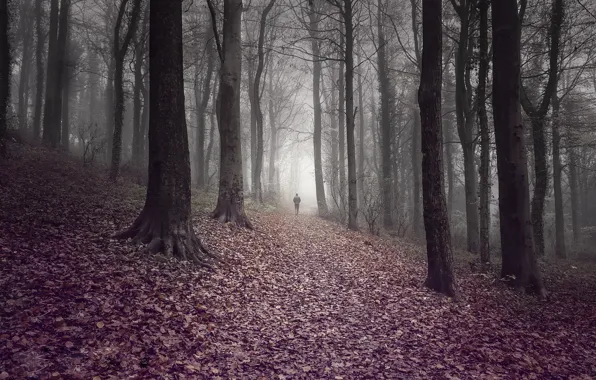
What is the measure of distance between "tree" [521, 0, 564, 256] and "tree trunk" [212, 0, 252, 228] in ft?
34.6

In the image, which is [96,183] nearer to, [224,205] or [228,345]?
[224,205]

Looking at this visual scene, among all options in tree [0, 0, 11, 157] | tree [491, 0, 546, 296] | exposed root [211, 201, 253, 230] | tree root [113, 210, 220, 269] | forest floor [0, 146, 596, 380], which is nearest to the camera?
forest floor [0, 146, 596, 380]

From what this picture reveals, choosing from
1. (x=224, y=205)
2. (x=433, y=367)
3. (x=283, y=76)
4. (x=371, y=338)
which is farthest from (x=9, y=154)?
(x=283, y=76)

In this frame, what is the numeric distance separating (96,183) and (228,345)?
11.7 m

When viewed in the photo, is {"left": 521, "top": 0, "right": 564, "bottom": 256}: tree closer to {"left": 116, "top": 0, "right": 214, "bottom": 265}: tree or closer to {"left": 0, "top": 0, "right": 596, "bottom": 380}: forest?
{"left": 0, "top": 0, "right": 596, "bottom": 380}: forest

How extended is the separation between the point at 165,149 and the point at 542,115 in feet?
44.9

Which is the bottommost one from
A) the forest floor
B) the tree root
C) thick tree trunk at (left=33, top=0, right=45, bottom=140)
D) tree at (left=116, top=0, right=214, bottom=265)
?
the forest floor

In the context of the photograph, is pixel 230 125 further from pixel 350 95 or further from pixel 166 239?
pixel 350 95

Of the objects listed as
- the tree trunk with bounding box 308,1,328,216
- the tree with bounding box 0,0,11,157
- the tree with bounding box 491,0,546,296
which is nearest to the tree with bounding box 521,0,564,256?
the tree with bounding box 491,0,546,296

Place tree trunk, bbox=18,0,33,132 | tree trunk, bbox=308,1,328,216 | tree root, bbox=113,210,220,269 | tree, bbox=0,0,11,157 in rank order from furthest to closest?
1. tree trunk, bbox=18,0,33,132
2. tree trunk, bbox=308,1,328,216
3. tree, bbox=0,0,11,157
4. tree root, bbox=113,210,220,269

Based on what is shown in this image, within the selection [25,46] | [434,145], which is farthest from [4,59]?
[25,46]

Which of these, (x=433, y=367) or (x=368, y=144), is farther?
(x=368, y=144)

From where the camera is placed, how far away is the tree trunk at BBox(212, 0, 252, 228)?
36.8ft

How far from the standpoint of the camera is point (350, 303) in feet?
22.0
